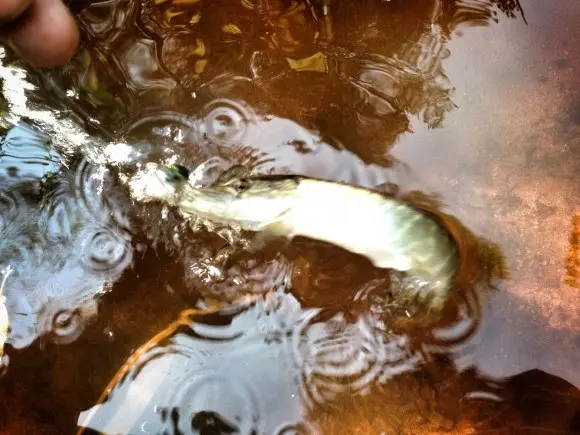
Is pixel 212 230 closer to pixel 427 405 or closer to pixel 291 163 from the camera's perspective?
pixel 291 163

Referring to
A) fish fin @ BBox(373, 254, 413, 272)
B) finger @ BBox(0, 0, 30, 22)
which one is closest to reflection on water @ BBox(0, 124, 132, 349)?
finger @ BBox(0, 0, 30, 22)

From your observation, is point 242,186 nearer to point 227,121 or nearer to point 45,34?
point 227,121

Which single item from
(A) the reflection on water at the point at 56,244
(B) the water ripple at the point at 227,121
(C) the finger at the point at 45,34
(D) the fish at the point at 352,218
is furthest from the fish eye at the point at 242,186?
(C) the finger at the point at 45,34

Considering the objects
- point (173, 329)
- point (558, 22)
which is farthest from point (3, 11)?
point (558, 22)

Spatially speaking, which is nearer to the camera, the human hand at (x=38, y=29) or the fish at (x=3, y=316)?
the human hand at (x=38, y=29)

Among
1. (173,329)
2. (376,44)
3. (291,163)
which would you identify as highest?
(376,44)

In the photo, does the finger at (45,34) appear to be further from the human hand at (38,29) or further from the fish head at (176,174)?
the fish head at (176,174)

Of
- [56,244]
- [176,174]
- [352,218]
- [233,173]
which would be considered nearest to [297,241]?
[352,218]
